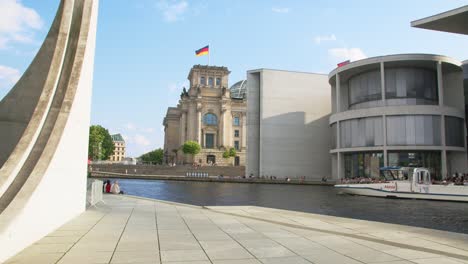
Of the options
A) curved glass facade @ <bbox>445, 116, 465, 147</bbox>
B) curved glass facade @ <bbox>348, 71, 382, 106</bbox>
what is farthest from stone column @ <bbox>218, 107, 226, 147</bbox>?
curved glass facade @ <bbox>445, 116, 465, 147</bbox>

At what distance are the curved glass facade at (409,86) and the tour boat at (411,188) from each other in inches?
837

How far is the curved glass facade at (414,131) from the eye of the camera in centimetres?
5719

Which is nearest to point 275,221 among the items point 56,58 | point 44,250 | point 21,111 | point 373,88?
point 44,250

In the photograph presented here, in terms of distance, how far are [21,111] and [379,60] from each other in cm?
5730

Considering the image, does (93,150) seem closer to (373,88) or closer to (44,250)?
(373,88)

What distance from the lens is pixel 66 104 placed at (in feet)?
38.9

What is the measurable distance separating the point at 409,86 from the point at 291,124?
26.4 m

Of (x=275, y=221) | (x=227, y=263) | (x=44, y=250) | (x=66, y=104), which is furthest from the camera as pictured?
(x=275, y=221)

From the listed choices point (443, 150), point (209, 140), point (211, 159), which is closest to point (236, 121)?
point (209, 140)

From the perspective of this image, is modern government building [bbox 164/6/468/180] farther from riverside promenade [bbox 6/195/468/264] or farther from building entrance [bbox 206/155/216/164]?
riverside promenade [bbox 6/195/468/264]

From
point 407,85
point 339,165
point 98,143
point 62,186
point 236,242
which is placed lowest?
point 236,242

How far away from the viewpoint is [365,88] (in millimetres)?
65250

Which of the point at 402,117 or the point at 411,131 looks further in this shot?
the point at 402,117

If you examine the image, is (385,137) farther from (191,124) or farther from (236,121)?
(236,121)
